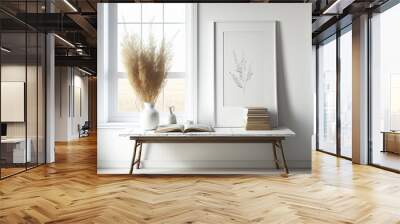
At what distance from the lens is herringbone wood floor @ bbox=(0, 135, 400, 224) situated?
2.88m

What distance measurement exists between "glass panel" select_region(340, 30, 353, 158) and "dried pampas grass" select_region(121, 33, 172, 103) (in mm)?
3221

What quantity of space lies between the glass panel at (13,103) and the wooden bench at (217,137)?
155cm

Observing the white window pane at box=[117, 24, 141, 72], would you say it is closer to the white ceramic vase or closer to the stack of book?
the white ceramic vase

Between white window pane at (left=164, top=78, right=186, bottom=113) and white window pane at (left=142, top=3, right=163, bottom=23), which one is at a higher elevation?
white window pane at (left=142, top=3, right=163, bottom=23)

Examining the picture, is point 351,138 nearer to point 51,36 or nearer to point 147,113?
point 147,113

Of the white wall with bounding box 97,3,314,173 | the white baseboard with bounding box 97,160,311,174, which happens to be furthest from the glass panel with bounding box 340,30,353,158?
the white baseboard with bounding box 97,160,311,174

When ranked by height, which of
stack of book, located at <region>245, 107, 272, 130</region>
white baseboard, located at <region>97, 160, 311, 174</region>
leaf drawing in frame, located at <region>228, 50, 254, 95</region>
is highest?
leaf drawing in frame, located at <region>228, 50, 254, 95</region>

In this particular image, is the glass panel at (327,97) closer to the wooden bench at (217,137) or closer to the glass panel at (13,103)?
the wooden bench at (217,137)

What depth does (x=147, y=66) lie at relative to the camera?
479 cm

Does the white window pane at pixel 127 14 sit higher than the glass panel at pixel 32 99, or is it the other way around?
the white window pane at pixel 127 14

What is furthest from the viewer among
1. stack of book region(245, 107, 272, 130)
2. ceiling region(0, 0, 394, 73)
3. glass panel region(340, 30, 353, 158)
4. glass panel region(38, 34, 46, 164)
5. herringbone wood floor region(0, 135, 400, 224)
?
glass panel region(340, 30, 353, 158)

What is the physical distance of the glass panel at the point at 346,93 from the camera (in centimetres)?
634

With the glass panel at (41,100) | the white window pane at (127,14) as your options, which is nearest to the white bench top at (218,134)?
the white window pane at (127,14)

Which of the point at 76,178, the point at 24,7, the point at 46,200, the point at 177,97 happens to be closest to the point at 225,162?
the point at 177,97
